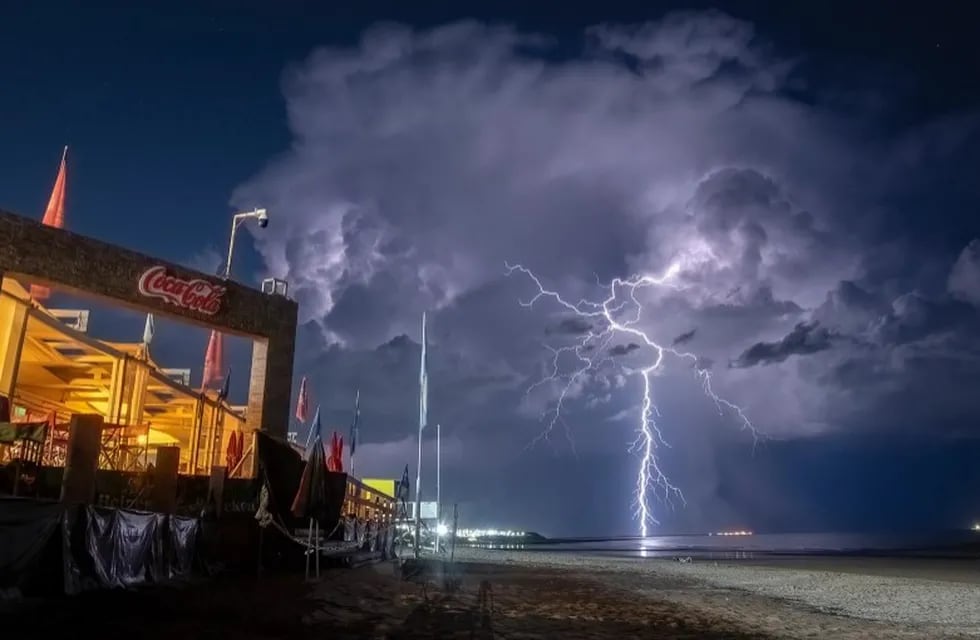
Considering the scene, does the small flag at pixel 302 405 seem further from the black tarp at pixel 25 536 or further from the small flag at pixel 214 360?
the black tarp at pixel 25 536

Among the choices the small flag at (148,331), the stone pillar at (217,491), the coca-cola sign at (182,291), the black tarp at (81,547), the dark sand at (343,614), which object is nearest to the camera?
the dark sand at (343,614)

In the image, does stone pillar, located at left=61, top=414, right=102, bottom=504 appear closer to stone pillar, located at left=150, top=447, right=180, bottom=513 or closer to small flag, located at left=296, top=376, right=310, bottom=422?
stone pillar, located at left=150, top=447, right=180, bottom=513

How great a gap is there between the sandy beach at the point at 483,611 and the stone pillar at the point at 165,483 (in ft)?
6.89

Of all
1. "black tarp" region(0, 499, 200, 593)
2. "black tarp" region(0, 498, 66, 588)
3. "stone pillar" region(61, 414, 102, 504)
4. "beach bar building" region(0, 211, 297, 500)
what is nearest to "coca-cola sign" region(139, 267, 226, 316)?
"beach bar building" region(0, 211, 297, 500)

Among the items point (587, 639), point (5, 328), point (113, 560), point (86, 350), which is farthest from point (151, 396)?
point (587, 639)

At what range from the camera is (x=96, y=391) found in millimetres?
30000

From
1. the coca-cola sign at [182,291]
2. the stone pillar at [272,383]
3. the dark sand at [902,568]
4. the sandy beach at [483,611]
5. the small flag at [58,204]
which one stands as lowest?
the dark sand at [902,568]

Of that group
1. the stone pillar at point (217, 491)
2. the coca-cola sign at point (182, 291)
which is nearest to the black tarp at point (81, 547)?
the stone pillar at point (217, 491)

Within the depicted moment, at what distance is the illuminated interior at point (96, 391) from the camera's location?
2012 centimetres

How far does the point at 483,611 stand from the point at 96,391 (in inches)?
891

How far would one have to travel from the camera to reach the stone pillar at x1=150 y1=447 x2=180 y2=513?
16344 millimetres

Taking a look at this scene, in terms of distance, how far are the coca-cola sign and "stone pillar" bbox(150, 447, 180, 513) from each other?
5251mm

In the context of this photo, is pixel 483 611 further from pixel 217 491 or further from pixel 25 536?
pixel 25 536

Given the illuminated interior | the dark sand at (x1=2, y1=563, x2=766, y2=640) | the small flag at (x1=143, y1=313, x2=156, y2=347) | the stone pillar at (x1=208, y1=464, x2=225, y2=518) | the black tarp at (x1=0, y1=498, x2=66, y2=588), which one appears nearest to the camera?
Result: the dark sand at (x1=2, y1=563, x2=766, y2=640)
